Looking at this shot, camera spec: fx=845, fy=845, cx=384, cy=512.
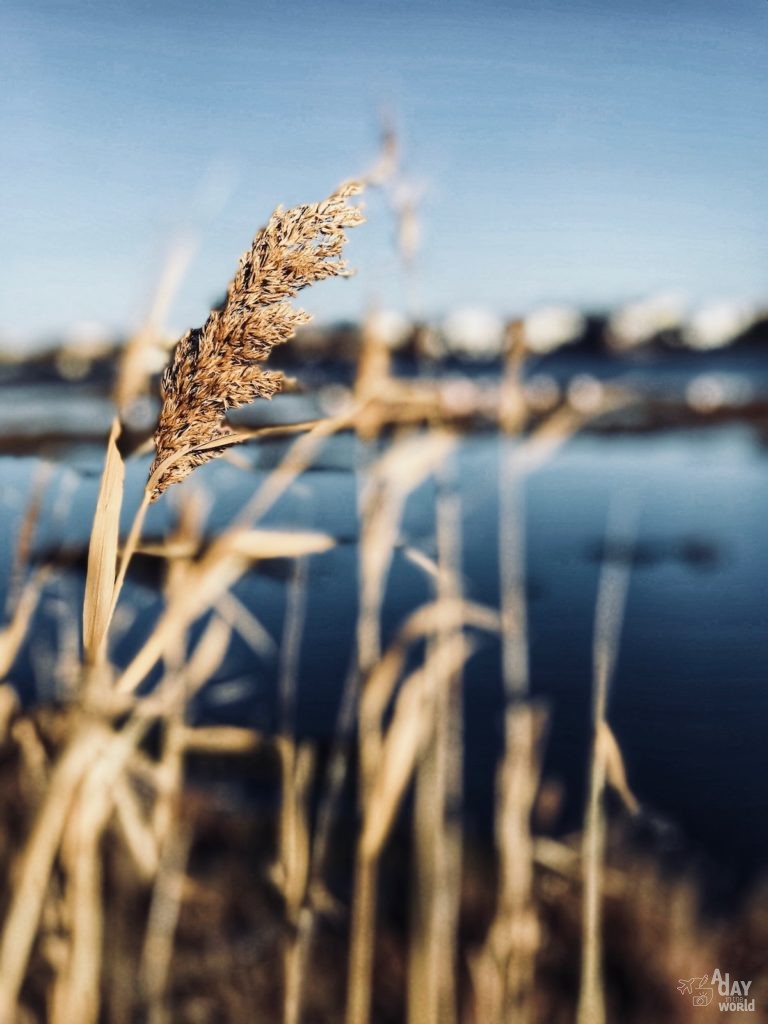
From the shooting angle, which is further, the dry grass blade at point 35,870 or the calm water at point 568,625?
the calm water at point 568,625

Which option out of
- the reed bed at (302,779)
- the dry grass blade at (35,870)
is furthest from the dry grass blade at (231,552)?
the dry grass blade at (35,870)

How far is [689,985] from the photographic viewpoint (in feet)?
6.96

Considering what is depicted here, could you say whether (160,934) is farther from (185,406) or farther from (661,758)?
(661,758)

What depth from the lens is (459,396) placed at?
1399mm

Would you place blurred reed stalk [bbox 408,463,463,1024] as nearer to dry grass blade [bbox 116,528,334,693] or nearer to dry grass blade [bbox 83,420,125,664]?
dry grass blade [bbox 116,528,334,693]

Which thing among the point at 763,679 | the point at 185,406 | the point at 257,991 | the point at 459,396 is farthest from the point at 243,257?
the point at 763,679

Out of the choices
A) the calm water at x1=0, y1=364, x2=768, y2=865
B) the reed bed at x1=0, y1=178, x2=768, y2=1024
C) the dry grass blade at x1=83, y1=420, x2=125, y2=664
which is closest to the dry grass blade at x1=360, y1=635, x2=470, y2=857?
the reed bed at x1=0, y1=178, x2=768, y2=1024

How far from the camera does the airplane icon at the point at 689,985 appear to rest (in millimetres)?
2061

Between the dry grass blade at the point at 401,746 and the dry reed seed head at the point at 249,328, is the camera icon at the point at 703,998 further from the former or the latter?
the dry reed seed head at the point at 249,328

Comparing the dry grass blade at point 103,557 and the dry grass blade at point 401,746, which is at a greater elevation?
the dry grass blade at point 103,557

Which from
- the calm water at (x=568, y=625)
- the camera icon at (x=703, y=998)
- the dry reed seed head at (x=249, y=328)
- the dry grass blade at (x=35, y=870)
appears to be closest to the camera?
the dry reed seed head at (x=249, y=328)

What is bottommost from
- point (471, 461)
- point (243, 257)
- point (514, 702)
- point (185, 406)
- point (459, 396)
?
point (514, 702)

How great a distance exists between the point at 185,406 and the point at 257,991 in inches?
76.2

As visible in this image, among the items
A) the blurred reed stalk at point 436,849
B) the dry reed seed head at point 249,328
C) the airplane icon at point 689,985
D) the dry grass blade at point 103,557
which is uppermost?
the dry reed seed head at point 249,328
